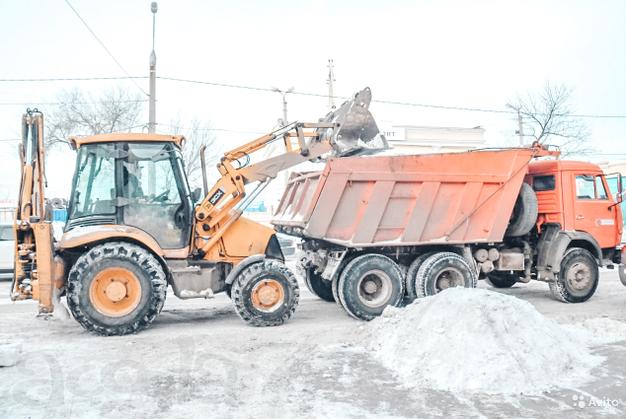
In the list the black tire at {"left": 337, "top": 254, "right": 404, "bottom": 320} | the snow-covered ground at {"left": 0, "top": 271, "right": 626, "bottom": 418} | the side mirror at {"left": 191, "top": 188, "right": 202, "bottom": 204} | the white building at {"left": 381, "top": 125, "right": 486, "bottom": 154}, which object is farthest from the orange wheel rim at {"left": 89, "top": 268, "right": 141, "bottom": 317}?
the white building at {"left": 381, "top": 125, "right": 486, "bottom": 154}

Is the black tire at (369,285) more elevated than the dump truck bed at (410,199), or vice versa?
the dump truck bed at (410,199)

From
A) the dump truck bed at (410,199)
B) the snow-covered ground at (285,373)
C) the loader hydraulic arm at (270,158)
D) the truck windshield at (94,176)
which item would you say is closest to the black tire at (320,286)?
the dump truck bed at (410,199)

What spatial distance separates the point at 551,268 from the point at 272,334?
17.5 feet

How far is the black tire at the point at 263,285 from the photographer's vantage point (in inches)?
328

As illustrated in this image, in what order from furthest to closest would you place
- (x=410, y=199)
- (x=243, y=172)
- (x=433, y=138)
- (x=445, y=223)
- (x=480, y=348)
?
(x=433, y=138) < (x=445, y=223) < (x=410, y=199) < (x=243, y=172) < (x=480, y=348)

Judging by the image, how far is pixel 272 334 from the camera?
7992 millimetres

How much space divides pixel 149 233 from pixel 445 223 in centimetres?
462

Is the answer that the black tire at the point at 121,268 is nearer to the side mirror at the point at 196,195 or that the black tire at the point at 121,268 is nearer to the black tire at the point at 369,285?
the side mirror at the point at 196,195

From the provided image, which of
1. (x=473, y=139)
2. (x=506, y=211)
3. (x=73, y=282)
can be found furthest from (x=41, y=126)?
(x=473, y=139)

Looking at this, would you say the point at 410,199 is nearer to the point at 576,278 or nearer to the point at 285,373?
the point at 576,278

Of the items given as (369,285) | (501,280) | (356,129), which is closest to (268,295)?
(369,285)

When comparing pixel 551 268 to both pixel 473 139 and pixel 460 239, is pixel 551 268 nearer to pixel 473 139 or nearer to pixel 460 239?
pixel 460 239

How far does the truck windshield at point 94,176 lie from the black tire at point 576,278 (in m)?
7.69

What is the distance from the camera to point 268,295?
27.8ft
